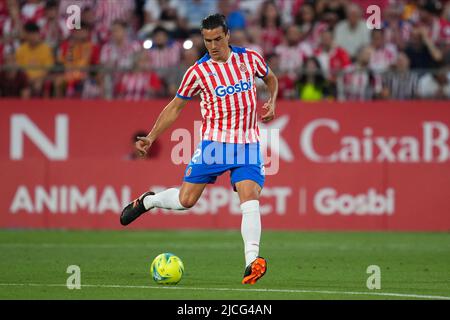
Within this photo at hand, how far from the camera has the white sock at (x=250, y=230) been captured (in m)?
10.2

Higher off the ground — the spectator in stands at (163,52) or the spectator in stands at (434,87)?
the spectator in stands at (163,52)

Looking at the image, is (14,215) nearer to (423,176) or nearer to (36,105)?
(36,105)

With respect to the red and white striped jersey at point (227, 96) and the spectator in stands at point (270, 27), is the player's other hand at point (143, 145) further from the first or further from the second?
the spectator in stands at point (270, 27)

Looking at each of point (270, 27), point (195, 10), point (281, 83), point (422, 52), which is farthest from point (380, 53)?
A: point (195, 10)

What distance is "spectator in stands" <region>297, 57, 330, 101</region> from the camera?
63.0 ft

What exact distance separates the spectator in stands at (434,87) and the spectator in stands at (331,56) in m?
1.36

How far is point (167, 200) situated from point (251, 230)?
133 centimetres

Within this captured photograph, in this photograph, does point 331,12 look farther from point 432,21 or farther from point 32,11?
point 32,11

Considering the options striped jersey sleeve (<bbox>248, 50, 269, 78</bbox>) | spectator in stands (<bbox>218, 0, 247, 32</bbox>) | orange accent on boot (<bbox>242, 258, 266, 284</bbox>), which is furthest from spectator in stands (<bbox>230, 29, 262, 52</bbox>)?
orange accent on boot (<bbox>242, 258, 266, 284</bbox>)

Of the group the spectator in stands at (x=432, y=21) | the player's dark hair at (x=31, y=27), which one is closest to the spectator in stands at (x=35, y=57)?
the player's dark hair at (x=31, y=27)

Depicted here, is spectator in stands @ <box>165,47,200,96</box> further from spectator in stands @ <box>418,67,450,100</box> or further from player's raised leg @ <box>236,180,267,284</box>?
Result: player's raised leg @ <box>236,180,267,284</box>

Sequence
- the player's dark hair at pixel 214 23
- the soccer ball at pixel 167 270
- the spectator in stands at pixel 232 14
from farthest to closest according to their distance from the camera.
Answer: the spectator in stands at pixel 232 14
the player's dark hair at pixel 214 23
the soccer ball at pixel 167 270

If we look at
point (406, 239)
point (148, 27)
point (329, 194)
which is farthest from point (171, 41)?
point (406, 239)

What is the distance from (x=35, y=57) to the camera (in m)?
20.2
